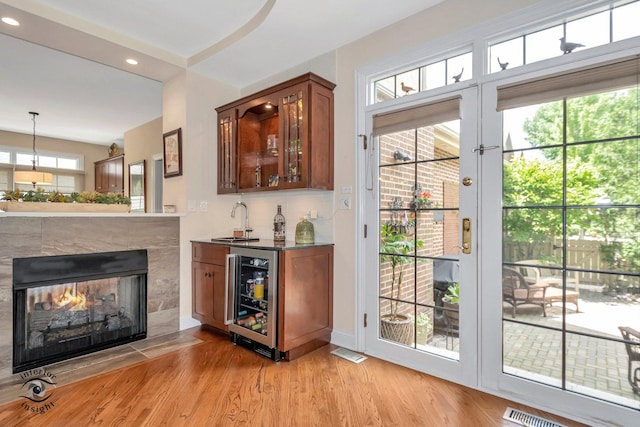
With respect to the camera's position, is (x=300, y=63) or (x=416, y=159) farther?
(x=300, y=63)

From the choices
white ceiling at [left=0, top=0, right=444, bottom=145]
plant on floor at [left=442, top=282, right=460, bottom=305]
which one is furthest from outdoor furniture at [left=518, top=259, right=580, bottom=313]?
white ceiling at [left=0, top=0, right=444, bottom=145]

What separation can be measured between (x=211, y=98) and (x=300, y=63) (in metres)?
1.18

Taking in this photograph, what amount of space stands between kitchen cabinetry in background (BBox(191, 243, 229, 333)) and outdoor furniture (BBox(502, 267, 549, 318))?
93.6 inches

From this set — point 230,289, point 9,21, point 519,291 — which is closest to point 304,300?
point 230,289

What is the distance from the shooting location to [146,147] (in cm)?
594

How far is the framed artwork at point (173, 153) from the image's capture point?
12.0ft

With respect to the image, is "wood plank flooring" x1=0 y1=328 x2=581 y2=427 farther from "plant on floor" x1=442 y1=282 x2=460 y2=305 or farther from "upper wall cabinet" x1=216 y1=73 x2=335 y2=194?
"upper wall cabinet" x1=216 y1=73 x2=335 y2=194

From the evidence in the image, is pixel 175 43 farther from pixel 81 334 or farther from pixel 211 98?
pixel 81 334

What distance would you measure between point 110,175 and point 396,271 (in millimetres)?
6726

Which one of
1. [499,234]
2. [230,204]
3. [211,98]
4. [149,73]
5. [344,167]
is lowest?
[499,234]

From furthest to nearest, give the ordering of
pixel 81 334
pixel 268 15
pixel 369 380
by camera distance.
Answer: pixel 81 334 < pixel 268 15 < pixel 369 380

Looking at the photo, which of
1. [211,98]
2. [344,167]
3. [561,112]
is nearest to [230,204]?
[211,98]

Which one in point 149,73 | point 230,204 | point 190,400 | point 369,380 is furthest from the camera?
point 230,204

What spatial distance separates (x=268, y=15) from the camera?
2.60 m
